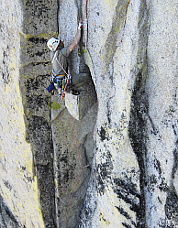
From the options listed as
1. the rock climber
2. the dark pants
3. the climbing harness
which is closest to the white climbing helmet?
the rock climber

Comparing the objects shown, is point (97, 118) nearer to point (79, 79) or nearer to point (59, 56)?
point (79, 79)

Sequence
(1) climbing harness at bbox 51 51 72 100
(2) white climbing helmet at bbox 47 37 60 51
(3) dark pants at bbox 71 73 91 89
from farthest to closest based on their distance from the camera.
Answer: (3) dark pants at bbox 71 73 91 89, (1) climbing harness at bbox 51 51 72 100, (2) white climbing helmet at bbox 47 37 60 51

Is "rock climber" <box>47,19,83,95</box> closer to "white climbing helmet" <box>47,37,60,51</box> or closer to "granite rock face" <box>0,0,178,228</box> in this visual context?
"white climbing helmet" <box>47,37,60,51</box>

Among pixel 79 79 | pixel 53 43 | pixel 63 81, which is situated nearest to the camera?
pixel 53 43

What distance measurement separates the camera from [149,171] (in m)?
2.30

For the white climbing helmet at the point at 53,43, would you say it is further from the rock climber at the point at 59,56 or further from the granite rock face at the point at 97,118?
the granite rock face at the point at 97,118

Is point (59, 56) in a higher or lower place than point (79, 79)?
higher

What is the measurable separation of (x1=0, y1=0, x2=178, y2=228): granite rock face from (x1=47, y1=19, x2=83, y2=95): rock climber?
5.2 inches

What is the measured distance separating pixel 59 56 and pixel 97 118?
79 cm

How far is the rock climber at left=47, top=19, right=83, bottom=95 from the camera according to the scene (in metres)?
2.42

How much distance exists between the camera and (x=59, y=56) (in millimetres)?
2482

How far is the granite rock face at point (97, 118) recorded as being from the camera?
2.02 meters

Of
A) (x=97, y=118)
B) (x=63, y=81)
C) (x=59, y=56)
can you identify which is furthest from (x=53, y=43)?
(x=97, y=118)

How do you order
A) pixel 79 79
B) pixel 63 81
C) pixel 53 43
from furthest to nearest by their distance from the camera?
pixel 79 79, pixel 63 81, pixel 53 43
